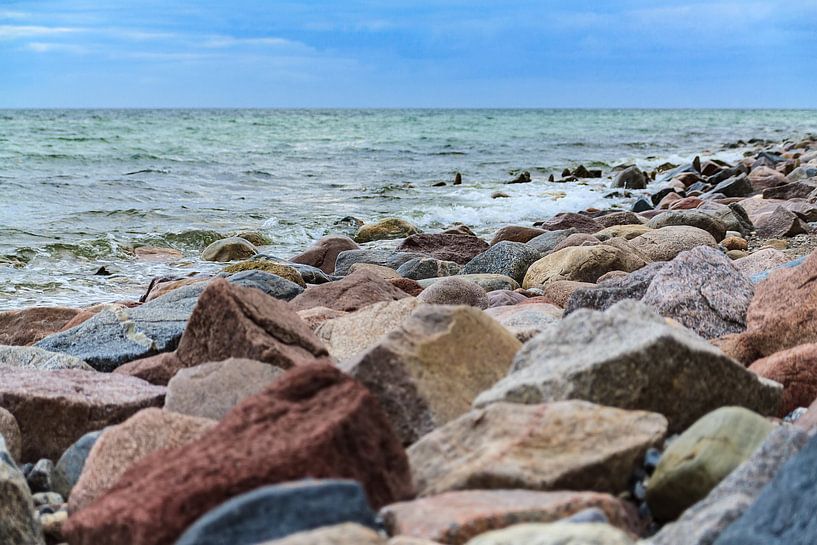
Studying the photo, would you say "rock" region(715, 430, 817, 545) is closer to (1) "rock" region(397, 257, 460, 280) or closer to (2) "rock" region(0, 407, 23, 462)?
(2) "rock" region(0, 407, 23, 462)

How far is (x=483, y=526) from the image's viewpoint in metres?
1.82

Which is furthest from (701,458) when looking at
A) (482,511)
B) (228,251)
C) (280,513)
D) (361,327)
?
(228,251)

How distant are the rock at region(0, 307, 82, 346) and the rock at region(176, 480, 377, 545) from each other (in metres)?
4.74

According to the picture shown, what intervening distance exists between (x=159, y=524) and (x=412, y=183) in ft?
56.2

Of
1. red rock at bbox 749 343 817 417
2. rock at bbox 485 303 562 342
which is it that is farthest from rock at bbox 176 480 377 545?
rock at bbox 485 303 562 342

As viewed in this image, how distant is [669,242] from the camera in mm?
7852

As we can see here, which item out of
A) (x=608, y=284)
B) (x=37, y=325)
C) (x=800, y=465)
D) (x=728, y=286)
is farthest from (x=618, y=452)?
(x=37, y=325)

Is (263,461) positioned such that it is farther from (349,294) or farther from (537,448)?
(349,294)

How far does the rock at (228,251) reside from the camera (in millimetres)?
9938

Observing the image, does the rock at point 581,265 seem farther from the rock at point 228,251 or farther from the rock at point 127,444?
the rock at point 127,444

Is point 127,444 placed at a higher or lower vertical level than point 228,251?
higher

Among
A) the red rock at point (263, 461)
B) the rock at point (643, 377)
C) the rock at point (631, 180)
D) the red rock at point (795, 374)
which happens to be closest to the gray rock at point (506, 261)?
the red rock at point (795, 374)

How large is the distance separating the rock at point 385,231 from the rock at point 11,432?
8.28 metres

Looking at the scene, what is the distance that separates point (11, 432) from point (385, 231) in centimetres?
856
